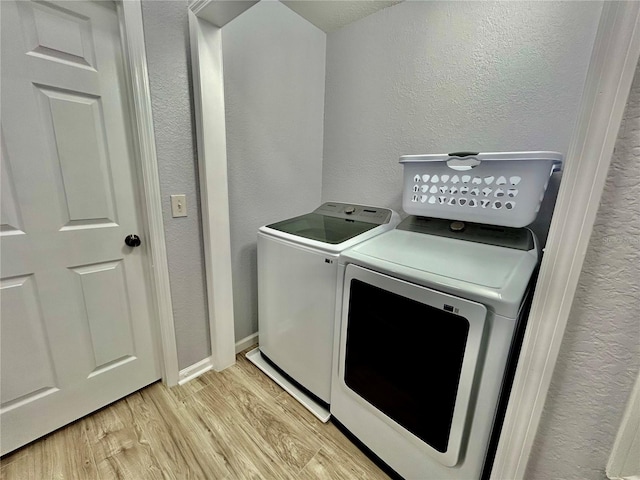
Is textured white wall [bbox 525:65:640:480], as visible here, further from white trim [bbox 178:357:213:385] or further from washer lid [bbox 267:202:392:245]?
white trim [bbox 178:357:213:385]

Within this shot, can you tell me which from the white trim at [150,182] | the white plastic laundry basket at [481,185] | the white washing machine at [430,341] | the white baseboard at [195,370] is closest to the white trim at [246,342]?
the white baseboard at [195,370]

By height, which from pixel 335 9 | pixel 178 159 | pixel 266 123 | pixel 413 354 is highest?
pixel 335 9

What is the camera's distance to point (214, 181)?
1.43 metres

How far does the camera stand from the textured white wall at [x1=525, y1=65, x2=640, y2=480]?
0.41 meters

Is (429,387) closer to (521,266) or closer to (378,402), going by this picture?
(378,402)

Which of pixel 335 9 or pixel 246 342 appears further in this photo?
pixel 246 342

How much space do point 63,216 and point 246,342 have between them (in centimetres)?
131

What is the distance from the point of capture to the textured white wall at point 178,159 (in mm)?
1215

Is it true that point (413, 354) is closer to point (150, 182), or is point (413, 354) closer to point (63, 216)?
point (150, 182)

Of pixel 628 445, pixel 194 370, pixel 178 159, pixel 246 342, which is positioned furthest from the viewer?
pixel 246 342

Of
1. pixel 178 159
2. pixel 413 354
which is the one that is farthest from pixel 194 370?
pixel 413 354

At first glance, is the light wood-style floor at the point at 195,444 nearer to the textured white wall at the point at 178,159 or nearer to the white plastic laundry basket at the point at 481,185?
the textured white wall at the point at 178,159

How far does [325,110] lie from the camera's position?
2092 mm

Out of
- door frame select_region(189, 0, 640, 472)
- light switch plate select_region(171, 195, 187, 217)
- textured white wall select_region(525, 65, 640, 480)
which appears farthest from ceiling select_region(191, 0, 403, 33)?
textured white wall select_region(525, 65, 640, 480)
